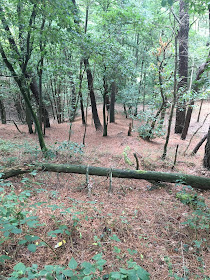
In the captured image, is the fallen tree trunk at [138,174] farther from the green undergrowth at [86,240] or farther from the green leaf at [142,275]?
the green leaf at [142,275]

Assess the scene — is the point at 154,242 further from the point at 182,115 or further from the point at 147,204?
the point at 182,115

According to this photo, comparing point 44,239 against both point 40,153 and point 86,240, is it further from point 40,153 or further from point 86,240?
point 40,153

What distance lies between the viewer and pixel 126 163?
6.75m

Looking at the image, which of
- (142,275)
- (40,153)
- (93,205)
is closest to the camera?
(142,275)

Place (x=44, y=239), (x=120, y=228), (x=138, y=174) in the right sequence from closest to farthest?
(x=44, y=239) → (x=120, y=228) → (x=138, y=174)

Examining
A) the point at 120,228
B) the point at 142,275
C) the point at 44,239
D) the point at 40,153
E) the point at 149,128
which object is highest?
the point at 149,128

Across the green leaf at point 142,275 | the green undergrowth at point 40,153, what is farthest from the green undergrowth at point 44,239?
the green undergrowth at point 40,153

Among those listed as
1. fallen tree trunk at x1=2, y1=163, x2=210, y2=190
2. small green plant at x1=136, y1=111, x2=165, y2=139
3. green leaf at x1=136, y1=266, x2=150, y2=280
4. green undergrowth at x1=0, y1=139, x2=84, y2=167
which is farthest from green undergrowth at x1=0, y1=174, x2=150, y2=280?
small green plant at x1=136, y1=111, x2=165, y2=139

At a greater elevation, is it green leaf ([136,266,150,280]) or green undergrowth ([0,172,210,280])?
green leaf ([136,266,150,280])

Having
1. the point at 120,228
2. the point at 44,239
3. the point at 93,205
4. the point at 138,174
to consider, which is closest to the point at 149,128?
the point at 138,174

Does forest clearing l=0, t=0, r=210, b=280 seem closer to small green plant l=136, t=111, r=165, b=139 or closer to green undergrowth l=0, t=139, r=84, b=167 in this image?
green undergrowth l=0, t=139, r=84, b=167

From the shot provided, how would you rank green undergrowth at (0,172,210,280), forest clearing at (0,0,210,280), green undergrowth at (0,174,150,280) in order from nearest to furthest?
green undergrowth at (0,174,150,280), green undergrowth at (0,172,210,280), forest clearing at (0,0,210,280)

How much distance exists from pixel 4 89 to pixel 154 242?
47.7 ft

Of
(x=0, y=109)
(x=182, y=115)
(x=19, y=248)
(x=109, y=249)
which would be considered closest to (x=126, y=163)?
(x=109, y=249)
